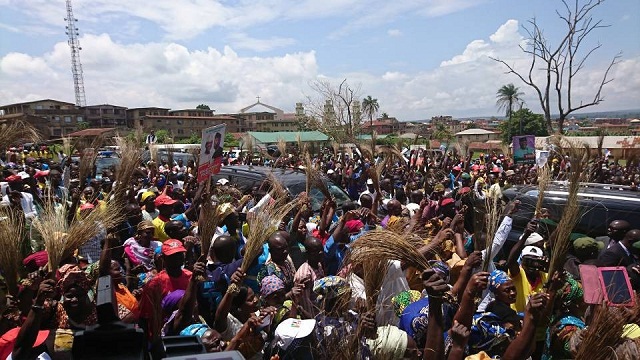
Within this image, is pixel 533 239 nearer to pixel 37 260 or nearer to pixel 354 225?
pixel 354 225

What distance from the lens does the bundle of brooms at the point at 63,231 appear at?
132 inches

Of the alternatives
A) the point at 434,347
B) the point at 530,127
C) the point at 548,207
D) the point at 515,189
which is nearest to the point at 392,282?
the point at 434,347

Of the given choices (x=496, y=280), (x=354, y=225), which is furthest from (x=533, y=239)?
(x=354, y=225)

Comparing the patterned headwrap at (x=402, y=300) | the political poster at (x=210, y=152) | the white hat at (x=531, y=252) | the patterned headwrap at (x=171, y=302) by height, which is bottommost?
the patterned headwrap at (x=402, y=300)

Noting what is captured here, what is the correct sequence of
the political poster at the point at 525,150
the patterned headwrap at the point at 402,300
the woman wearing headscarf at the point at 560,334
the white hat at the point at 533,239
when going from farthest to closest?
the political poster at the point at 525,150 → the white hat at the point at 533,239 → the patterned headwrap at the point at 402,300 → the woman wearing headscarf at the point at 560,334

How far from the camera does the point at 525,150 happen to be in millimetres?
17156

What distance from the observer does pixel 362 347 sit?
8.16 ft

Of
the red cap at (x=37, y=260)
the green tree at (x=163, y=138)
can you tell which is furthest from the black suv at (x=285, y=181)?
the green tree at (x=163, y=138)

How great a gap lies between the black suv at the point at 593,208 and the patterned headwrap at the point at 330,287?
4343 mm

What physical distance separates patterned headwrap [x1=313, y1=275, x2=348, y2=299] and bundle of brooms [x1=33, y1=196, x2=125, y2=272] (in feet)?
6.09

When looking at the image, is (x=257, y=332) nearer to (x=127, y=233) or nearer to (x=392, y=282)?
(x=392, y=282)

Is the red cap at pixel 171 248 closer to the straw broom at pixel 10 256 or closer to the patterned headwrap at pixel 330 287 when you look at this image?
the straw broom at pixel 10 256

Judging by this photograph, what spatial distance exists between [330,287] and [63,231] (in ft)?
7.36

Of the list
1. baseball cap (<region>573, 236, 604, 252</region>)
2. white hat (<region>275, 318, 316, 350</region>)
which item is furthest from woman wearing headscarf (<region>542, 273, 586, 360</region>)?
baseball cap (<region>573, 236, 604, 252</region>)
